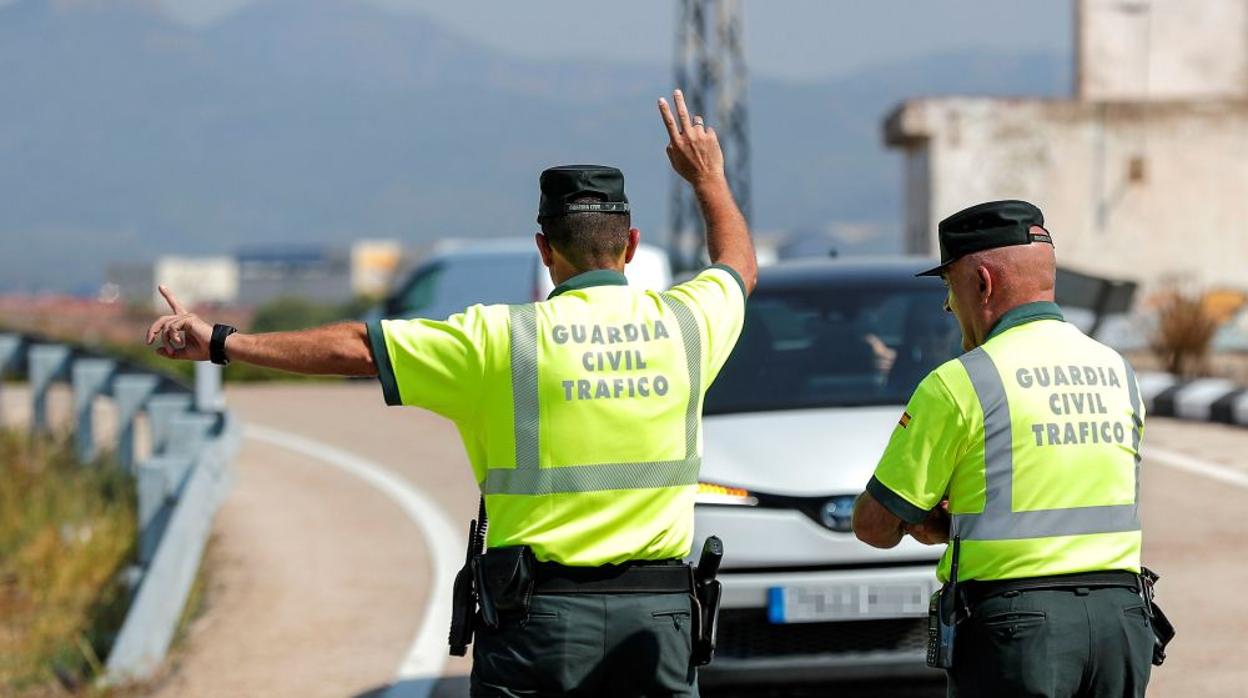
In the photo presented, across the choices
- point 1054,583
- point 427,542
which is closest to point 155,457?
point 427,542

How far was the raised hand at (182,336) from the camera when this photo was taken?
4.31 metres

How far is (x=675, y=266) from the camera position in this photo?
46.7 m

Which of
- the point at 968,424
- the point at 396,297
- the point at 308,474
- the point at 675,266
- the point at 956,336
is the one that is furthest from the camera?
the point at 675,266

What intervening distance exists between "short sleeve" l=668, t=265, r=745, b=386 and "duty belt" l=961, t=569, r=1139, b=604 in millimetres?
749

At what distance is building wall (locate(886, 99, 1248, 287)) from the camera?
32.1 m

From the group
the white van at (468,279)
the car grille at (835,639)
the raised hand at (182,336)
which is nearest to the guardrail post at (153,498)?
the car grille at (835,639)

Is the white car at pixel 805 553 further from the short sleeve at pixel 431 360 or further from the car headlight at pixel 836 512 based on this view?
the short sleeve at pixel 431 360

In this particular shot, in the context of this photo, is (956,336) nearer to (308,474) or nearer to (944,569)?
(944,569)

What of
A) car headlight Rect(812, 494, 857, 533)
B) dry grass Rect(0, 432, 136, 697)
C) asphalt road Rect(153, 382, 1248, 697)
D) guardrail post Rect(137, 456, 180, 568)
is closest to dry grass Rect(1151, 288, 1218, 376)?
asphalt road Rect(153, 382, 1248, 697)

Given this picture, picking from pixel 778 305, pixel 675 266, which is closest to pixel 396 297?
pixel 778 305

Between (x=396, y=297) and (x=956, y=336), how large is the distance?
1416 centimetres

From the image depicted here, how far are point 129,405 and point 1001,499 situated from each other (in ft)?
31.5

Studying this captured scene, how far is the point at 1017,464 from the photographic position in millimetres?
4195

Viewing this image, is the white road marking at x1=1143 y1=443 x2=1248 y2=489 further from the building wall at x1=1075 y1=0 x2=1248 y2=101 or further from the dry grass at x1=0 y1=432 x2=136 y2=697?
the building wall at x1=1075 y1=0 x2=1248 y2=101
